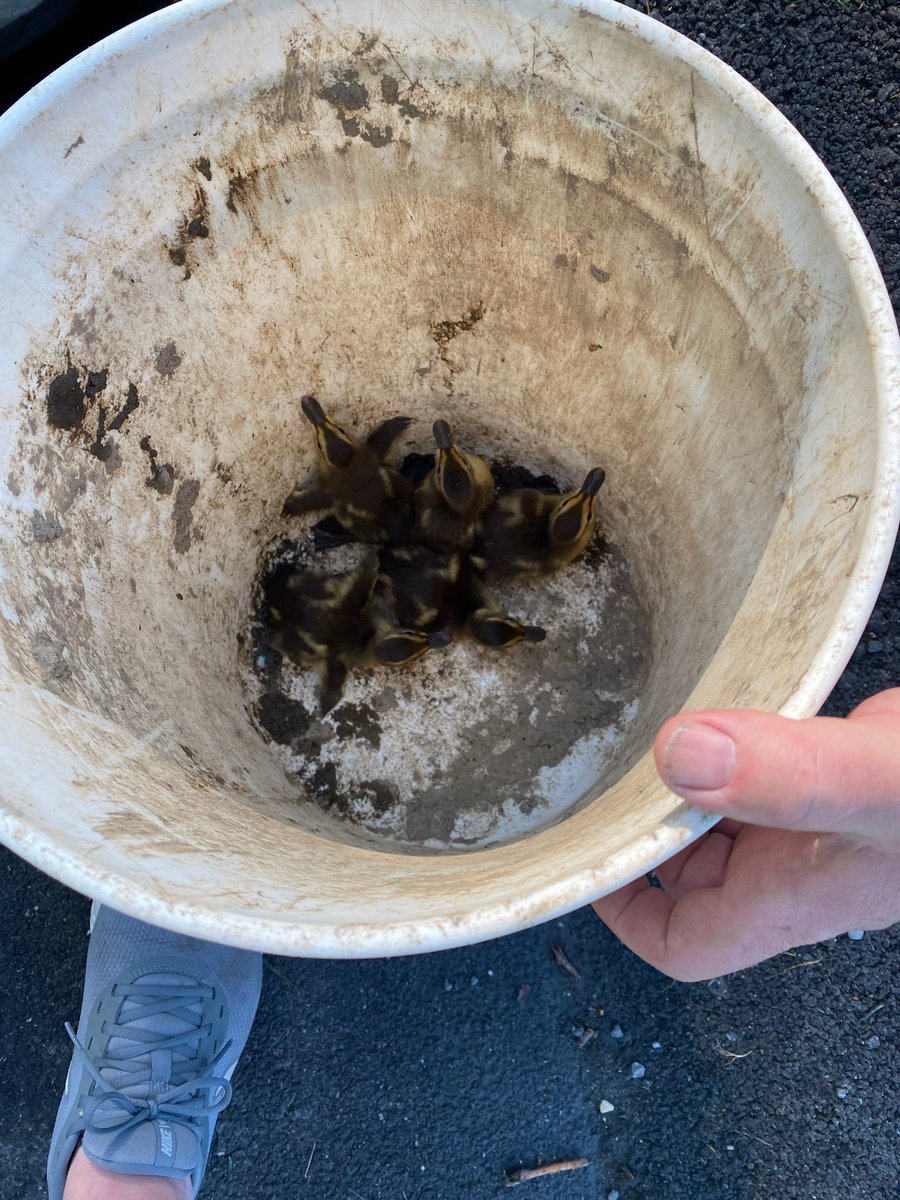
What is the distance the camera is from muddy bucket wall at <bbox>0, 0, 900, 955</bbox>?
1.13 metres

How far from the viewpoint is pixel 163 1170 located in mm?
2018

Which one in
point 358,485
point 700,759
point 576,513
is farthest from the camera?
point 358,485

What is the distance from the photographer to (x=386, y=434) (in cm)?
207

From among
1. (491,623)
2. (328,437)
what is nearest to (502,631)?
(491,623)

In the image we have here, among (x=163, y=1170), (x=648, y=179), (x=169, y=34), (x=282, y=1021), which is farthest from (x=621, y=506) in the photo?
(x=163, y=1170)

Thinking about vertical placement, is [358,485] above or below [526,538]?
above

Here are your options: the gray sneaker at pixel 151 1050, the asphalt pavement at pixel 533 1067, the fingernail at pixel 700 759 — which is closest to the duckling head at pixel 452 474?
the fingernail at pixel 700 759

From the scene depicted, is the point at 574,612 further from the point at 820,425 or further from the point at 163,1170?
the point at 163,1170

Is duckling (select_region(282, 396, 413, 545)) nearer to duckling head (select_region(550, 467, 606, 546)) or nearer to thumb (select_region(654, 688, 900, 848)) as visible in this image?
duckling head (select_region(550, 467, 606, 546))

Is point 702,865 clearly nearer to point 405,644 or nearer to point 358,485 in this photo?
point 405,644

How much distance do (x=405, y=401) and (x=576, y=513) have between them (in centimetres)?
57

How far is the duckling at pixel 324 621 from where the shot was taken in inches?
78.6

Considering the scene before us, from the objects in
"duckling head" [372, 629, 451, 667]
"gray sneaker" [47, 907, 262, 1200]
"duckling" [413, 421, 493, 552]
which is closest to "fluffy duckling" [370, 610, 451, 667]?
"duckling head" [372, 629, 451, 667]

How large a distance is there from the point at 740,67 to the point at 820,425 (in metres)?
1.65
